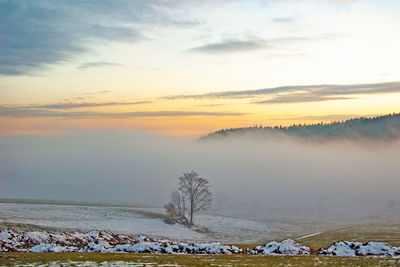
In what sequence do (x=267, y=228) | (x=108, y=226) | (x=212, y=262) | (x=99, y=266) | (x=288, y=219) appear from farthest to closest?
(x=288, y=219) → (x=267, y=228) → (x=108, y=226) → (x=212, y=262) → (x=99, y=266)

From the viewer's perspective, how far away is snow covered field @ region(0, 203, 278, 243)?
293 feet

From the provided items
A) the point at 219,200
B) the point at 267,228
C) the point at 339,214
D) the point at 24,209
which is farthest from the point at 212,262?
the point at 219,200

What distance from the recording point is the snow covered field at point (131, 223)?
3514 inches

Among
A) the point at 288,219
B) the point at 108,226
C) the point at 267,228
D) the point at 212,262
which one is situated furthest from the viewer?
the point at 288,219

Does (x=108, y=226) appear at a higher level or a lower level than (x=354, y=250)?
lower

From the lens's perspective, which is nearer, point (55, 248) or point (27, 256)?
point (27, 256)

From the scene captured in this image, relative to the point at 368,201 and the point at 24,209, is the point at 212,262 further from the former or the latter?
the point at 368,201

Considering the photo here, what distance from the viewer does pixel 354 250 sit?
42781 millimetres

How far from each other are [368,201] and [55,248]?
577 ft

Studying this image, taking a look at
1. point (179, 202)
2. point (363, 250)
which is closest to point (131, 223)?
point (179, 202)

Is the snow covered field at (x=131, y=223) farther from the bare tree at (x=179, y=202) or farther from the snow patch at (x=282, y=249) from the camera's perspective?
the snow patch at (x=282, y=249)

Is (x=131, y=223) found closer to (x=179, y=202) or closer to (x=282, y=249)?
(x=179, y=202)

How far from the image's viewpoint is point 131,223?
98.9 m

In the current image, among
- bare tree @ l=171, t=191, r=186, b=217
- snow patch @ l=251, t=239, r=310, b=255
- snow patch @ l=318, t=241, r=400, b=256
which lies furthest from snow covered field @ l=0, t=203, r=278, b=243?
snow patch @ l=318, t=241, r=400, b=256
